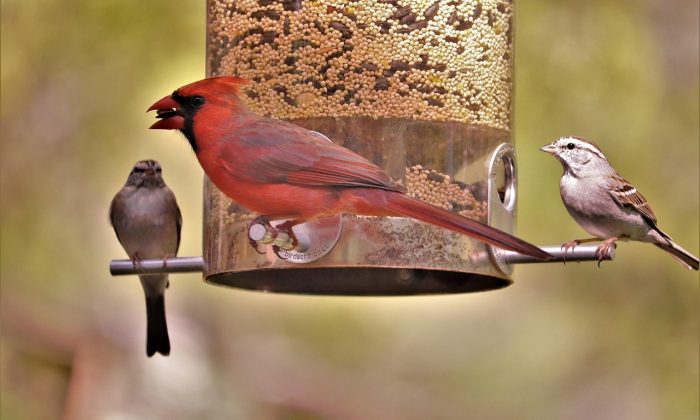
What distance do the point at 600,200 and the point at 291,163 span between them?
2319mm

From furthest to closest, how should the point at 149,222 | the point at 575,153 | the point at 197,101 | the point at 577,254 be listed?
1. the point at 149,222
2. the point at 575,153
3. the point at 577,254
4. the point at 197,101

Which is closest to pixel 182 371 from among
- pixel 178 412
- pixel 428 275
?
pixel 178 412

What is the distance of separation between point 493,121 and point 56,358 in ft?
10.7

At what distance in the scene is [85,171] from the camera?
30.9 ft

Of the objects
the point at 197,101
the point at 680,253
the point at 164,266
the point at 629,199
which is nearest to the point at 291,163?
the point at 197,101

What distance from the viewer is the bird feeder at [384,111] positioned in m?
6.45

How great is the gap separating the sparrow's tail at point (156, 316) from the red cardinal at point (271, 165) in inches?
120

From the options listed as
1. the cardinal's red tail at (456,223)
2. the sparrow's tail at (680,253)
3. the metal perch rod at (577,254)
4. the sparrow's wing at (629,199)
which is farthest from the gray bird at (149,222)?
the cardinal's red tail at (456,223)

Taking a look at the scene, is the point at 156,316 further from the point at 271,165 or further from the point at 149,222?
the point at 271,165

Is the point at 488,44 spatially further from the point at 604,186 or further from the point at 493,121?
the point at 604,186

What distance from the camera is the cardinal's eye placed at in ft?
18.9

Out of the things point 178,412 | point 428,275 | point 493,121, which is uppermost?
point 493,121

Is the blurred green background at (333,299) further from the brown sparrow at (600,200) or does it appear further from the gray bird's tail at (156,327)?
the brown sparrow at (600,200)

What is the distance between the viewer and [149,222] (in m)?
9.12
